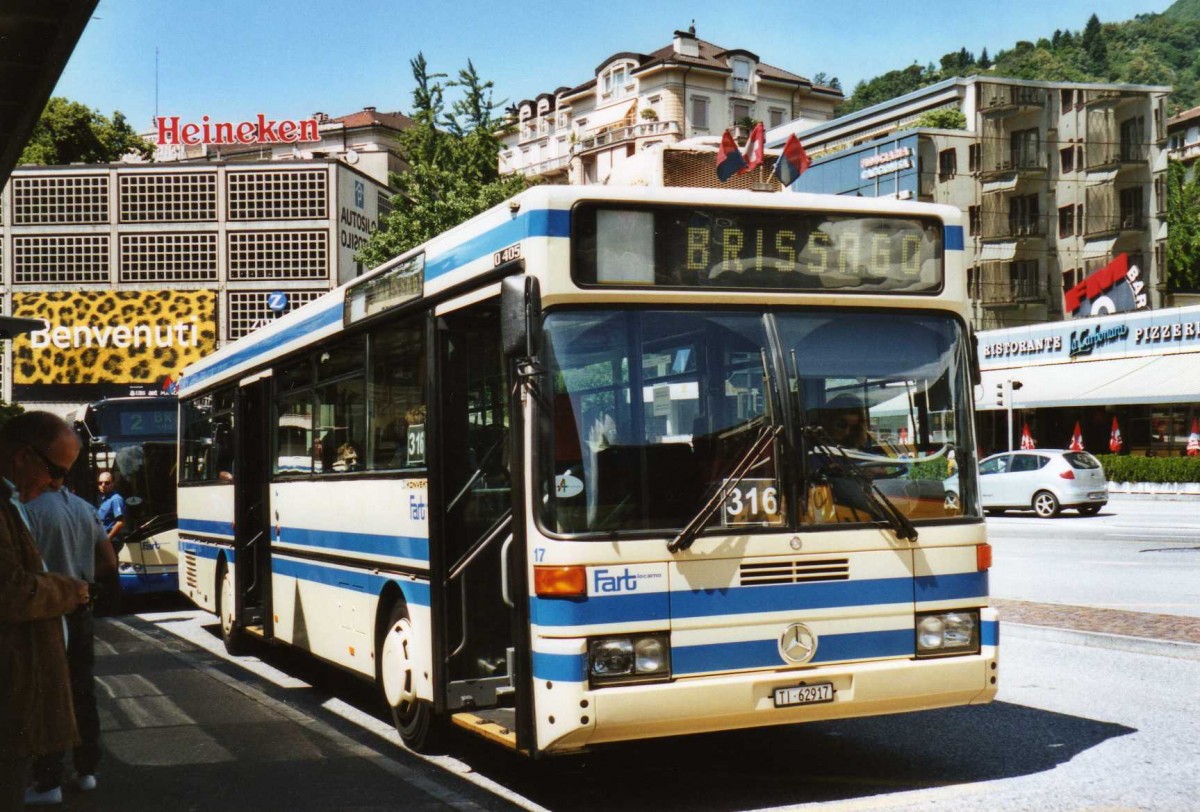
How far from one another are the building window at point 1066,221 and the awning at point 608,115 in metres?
42.0

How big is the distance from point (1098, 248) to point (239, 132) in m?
46.3

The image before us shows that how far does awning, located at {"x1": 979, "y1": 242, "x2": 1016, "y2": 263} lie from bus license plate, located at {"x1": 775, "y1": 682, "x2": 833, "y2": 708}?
61.6 meters

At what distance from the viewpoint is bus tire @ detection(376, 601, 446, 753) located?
331 inches

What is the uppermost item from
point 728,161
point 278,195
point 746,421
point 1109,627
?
point 278,195

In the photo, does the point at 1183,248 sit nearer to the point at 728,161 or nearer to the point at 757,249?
the point at 728,161

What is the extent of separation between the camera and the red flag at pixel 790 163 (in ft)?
26.5

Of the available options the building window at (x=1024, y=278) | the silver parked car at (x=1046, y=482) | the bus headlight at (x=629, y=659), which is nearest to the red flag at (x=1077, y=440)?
the silver parked car at (x=1046, y=482)

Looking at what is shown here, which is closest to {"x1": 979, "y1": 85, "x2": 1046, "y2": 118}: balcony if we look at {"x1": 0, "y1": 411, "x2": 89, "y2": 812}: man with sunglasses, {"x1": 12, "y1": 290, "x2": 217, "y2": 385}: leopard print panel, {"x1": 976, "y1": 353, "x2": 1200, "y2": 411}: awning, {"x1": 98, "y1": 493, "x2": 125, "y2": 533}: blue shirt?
{"x1": 976, "y1": 353, "x2": 1200, "y2": 411}: awning

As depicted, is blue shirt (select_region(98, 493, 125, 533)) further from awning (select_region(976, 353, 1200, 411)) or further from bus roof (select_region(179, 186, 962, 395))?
awning (select_region(976, 353, 1200, 411))

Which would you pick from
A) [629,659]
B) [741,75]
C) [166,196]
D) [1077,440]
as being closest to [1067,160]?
[1077,440]

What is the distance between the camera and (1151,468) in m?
40.6

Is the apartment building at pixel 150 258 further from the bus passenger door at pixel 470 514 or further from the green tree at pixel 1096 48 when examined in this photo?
the green tree at pixel 1096 48

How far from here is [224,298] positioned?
6769 centimetres

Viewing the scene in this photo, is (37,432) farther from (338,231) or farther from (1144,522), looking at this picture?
(338,231)
